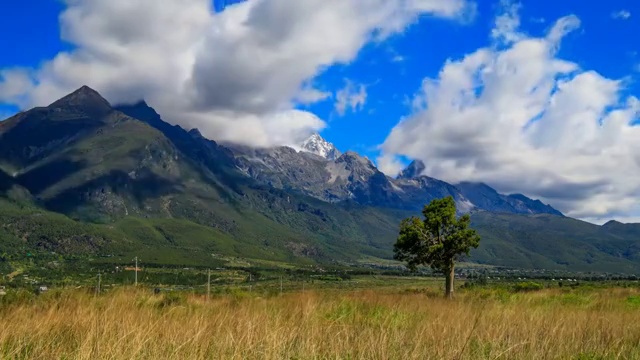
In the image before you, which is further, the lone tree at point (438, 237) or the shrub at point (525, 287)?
the lone tree at point (438, 237)

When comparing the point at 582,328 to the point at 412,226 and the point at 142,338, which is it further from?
the point at 412,226

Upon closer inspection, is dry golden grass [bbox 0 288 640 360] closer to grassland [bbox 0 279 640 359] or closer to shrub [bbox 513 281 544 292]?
grassland [bbox 0 279 640 359]

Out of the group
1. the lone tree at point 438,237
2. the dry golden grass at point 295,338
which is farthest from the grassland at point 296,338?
the lone tree at point 438,237

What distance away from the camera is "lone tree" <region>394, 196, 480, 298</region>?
36.0 meters

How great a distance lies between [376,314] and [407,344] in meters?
3.17

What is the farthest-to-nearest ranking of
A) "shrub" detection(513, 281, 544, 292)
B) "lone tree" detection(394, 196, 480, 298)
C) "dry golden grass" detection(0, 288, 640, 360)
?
"lone tree" detection(394, 196, 480, 298) → "shrub" detection(513, 281, 544, 292) → "dry golden grass" detection(0, 288, 640, 360)

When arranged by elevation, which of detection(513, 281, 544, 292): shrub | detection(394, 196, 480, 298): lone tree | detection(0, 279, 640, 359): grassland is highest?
detection(394, 196, 480, 298): lone tree

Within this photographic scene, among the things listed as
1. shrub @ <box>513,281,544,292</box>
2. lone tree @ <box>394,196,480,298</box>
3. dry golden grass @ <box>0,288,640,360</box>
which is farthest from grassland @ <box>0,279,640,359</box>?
lone tree @ <box>394,196,480,298</box>

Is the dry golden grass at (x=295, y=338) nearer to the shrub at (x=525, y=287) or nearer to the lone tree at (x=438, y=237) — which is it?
the shrub at (x=525, y=287)

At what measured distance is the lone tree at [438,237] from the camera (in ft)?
118

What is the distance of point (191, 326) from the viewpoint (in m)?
6.24

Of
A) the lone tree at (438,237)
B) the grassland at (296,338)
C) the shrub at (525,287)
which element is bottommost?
the shrub at (525,287)

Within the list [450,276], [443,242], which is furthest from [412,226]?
[450,276]

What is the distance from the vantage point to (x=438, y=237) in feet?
122
